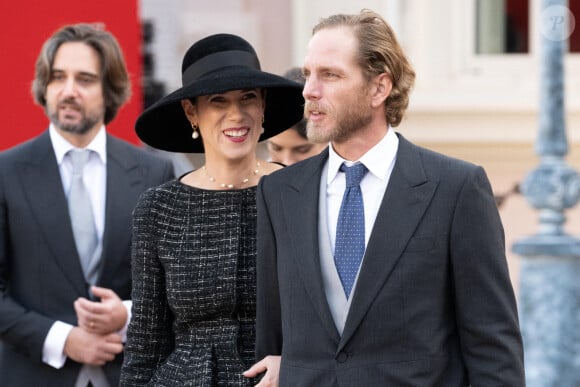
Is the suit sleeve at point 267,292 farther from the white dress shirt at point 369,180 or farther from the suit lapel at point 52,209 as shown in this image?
the suit lapel at point 52,209

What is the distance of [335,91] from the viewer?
14.5 feet

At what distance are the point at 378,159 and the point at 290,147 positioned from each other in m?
1.48

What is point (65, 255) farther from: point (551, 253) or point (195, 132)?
point (551, 253)

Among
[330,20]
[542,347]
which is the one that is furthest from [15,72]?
[330,20]

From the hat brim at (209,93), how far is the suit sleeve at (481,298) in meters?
0.90

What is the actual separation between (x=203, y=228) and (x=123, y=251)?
990 millimetres

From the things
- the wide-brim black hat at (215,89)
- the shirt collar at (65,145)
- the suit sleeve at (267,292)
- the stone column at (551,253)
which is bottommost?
the stone column at (551,253)

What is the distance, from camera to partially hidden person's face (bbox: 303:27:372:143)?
4.40 meters

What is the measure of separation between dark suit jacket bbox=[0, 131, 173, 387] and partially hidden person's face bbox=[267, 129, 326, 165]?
56 cm

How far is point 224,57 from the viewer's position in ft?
16.7

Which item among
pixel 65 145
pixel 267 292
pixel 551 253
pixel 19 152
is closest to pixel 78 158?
pixel 65 145

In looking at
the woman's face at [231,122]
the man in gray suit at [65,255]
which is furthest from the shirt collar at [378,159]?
the man in gray suit at [65,255]

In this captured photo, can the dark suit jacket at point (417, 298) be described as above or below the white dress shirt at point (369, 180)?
below

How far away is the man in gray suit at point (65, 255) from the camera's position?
5785 mm
